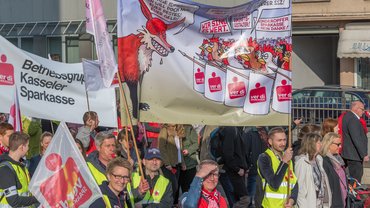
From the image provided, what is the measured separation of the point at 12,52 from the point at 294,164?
4.49m

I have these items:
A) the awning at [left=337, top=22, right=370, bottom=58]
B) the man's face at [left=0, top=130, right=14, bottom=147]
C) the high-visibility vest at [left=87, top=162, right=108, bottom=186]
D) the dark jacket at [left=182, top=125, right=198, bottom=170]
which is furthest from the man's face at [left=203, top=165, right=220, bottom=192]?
the awning at [left=337, top=22, right=370, bottom=58]

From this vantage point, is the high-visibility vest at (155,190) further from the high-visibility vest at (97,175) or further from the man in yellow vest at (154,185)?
the high-visibility vest at (97,175)

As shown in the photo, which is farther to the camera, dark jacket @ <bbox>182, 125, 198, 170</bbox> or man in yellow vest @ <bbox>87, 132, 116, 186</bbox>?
dark jacket @ <bbox>182, 125, 198, 170</bbox>

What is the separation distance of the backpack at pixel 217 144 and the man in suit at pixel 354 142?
2.26 metres

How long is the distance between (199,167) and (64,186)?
154cm

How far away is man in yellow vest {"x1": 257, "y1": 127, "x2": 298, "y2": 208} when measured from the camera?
31.2ft

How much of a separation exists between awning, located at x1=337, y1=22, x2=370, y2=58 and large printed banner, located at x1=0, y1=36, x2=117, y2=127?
17132 mm

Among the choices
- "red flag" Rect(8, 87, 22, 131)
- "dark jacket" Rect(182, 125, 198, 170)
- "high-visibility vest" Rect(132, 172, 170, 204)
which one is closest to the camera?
"high-visibility vest" Rect(132, 172, 170, 204)

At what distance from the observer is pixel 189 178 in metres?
13.3

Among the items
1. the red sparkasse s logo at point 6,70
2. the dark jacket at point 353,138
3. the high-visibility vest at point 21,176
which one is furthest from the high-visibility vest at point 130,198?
the dark jacket at point 353,138

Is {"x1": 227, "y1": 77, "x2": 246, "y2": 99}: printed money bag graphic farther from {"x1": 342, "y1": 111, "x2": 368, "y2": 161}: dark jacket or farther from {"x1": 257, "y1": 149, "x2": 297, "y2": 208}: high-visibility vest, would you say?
{"x1": 342, "y1": 111, "x2": 368, "y2": 161}: dark jacket

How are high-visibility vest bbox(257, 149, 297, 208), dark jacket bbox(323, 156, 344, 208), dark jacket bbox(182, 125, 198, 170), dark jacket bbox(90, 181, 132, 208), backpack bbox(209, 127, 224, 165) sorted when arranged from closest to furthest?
dark jacket bbox(90, 181, 132, 208) < high-visibility vest bbox(257, 149, 297, 208) < dark jacket bbox(323, 156, 344, 208) < dark jacket bbox(182, 125, 198, 170) < backpack bbox(209, 127, 224, 165)

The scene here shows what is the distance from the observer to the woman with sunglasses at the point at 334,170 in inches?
418

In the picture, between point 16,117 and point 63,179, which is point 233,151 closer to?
point 16,117
